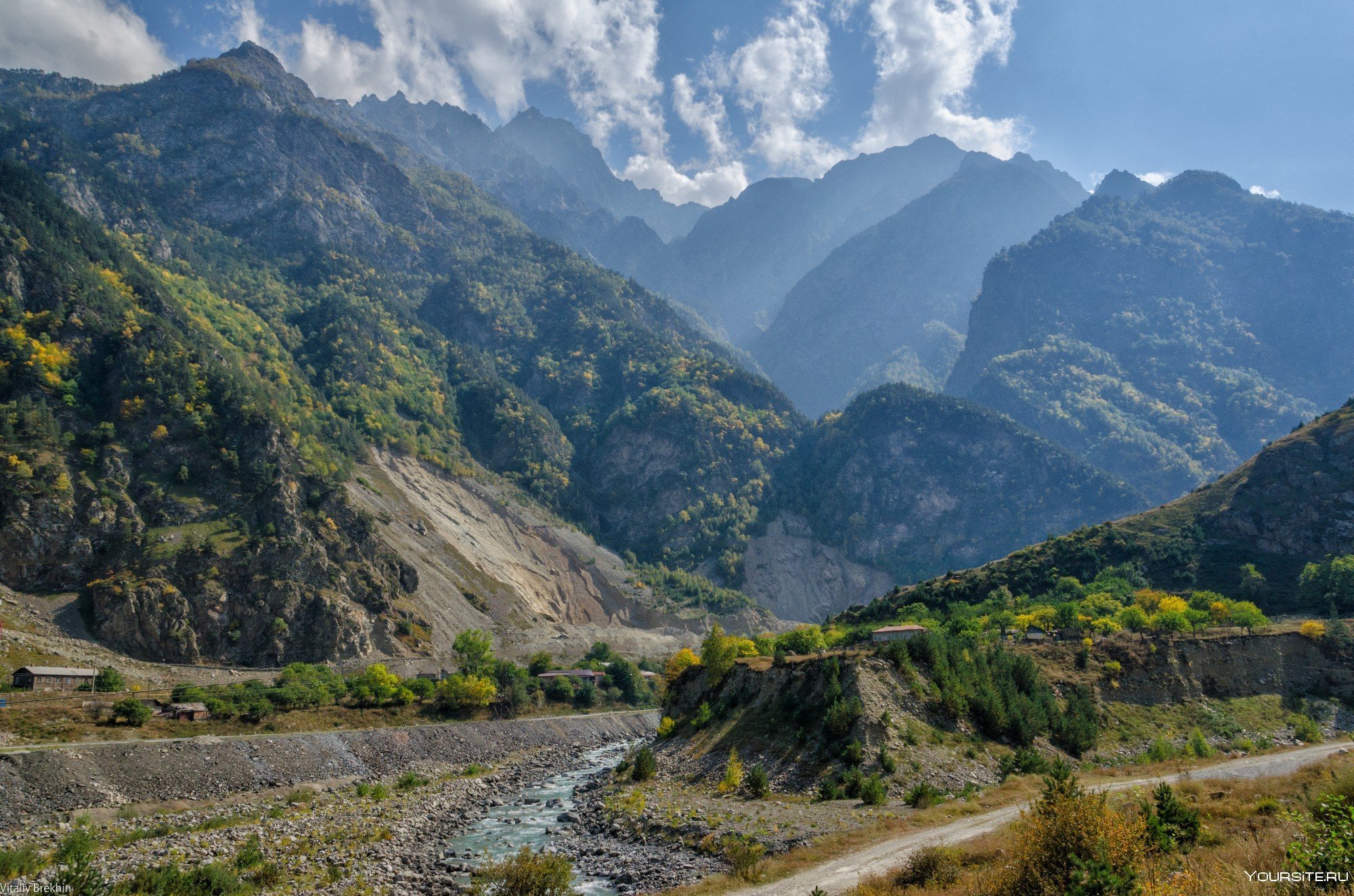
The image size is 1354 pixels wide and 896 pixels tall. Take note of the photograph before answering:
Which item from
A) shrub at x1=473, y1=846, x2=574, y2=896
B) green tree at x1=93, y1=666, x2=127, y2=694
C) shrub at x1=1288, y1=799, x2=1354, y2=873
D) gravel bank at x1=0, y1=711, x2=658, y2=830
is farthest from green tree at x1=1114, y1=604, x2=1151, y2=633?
green tree at x1=93, y1=666, x2=127, y2=694

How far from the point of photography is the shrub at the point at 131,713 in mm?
50188

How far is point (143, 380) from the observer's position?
3917 inches

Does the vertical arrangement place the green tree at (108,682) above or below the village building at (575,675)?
above

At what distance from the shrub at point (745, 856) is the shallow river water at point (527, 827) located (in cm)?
521

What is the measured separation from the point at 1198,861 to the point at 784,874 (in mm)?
12982

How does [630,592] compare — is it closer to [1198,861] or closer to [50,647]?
[50,647]

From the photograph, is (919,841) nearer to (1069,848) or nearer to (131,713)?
(1069,848)

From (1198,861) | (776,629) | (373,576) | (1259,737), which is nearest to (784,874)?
(1198,861)

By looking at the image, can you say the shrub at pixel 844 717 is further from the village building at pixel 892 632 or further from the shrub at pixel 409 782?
the shrub at pixel 409 782

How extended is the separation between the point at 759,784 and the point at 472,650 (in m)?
69.4

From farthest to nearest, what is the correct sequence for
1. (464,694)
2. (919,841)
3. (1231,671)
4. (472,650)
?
(472,650), (464,694), (1231,671), (919,841)

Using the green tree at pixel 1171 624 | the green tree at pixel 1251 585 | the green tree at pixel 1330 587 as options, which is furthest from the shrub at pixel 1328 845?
the green tree at pixel 1251 585

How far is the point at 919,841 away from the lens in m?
26.5

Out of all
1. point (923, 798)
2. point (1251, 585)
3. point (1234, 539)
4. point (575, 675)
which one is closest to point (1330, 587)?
point (1251, 585)
